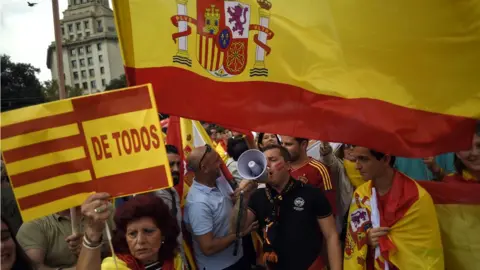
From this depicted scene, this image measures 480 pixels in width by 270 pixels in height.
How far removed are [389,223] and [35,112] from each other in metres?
2.29

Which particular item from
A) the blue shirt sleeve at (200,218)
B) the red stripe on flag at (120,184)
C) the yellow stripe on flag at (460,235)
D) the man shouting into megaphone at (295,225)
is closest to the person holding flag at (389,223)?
the man shouting into megaphone at (295,225)

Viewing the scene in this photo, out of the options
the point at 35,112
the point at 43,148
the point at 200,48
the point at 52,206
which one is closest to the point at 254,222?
the point at 200,48

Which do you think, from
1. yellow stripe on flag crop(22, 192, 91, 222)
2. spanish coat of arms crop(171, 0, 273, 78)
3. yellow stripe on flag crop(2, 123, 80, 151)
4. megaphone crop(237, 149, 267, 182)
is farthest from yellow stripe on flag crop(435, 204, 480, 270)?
yellow stripe on flag crop(2, 123, 80, 151)

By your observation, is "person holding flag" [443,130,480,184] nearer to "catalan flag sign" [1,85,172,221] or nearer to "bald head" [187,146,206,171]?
"bald head" [187,146,206,171]

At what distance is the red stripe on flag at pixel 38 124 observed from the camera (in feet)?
7.73

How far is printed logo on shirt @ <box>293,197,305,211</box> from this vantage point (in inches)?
145

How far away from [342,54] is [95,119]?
1.78 m

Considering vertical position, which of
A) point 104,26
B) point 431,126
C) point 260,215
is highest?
point 104,26

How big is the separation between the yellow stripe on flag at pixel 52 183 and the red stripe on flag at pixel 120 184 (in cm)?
2

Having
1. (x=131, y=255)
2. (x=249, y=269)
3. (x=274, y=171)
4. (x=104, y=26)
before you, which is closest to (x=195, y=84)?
(x=274, y=171)

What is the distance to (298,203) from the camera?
3.70 m

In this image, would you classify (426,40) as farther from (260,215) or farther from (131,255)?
(131,255)

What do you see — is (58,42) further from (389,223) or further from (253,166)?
(389,223)

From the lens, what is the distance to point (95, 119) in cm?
247
